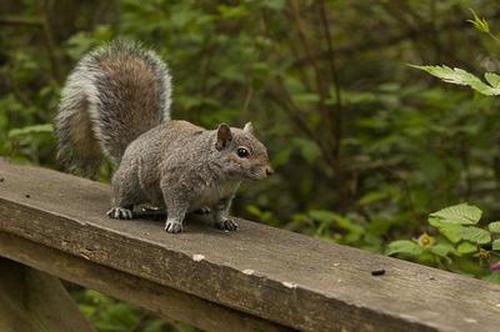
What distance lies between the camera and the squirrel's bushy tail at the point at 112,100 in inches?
104

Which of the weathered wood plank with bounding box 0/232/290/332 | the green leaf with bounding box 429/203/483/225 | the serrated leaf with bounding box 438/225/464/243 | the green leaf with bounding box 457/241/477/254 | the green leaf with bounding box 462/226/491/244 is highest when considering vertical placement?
the green leaf with bounding box 429/203/483/225

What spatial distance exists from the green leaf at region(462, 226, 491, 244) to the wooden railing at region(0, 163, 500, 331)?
188mm

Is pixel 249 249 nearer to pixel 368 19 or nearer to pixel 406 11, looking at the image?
pixel 406 11

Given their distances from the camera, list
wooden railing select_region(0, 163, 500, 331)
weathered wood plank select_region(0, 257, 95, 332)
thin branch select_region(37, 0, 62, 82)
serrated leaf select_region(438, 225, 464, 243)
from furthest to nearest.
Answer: thin branch select_region(37, 0, 62, 82)
weathered wood plank select_region(0, 257, 95, 332)
serrated leaf select_region(438, 225, 464, 243)
wooden railing select_region(0, 163, 500, 331)

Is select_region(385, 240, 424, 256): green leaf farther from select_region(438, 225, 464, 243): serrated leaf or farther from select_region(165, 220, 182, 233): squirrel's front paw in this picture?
select_region(165, 220, 182, 233): squirrel's front paw

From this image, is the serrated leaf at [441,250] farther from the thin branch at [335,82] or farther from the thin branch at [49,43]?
the thin branch at [49,43]

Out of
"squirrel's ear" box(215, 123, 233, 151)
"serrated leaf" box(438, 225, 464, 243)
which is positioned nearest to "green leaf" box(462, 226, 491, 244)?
"serrated leaf" box(438, 225, 464, 243)

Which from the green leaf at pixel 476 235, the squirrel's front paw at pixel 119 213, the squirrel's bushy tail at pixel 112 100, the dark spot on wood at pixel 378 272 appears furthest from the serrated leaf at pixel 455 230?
the squirrel's bushy tail at pixel 112 100

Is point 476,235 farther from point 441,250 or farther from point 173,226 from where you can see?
point 173,226

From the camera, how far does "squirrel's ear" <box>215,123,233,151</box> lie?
2.22 m

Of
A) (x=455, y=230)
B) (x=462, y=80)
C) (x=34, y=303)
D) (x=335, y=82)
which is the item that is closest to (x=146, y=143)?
(x=34, y=303)

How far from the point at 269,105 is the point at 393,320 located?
12.1 feet

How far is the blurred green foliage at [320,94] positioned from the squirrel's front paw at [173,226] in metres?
1.09

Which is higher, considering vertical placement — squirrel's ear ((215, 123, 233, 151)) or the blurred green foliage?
squirrel's ear ((215, 123, 233, 151))
